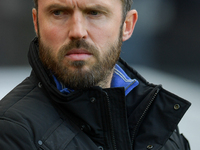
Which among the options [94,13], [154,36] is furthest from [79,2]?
[154,36]

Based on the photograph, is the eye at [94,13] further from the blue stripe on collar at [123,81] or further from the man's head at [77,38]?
the blue stripe on collar at [123,81]

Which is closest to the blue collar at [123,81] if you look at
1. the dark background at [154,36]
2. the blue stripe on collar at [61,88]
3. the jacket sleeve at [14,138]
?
the blue stripe on collar at [61,88]

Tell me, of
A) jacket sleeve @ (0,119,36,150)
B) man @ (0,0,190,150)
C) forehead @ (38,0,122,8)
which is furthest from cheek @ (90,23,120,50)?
jacket sleeve @ (0,119,36,150)

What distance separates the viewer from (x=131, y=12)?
1523 mm

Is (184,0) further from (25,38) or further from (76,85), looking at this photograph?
(76,85)

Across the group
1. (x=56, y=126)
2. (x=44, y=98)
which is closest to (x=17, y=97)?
(x=44, y=98)

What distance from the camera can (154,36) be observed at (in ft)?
13.9

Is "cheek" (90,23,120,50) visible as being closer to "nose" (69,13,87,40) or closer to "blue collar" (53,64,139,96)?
"nose" (69,13,87,40)

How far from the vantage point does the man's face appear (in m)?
1.18

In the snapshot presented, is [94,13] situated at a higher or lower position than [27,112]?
higher

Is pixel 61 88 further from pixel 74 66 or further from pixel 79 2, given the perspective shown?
pixel 79 2

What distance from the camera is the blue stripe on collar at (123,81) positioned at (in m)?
1.49

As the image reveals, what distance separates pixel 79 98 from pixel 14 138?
311 millimetres

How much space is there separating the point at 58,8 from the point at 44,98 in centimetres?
39
